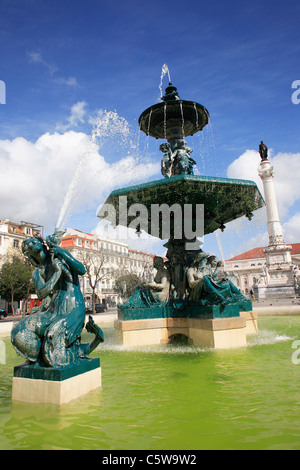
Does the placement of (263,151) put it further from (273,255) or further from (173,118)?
(173,118)

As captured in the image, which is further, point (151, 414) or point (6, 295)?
point (6, 295)

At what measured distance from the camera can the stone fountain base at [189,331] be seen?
6.75 meters

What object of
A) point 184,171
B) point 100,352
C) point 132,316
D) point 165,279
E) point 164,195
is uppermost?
point 184,171

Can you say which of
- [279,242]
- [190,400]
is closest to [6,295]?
[279,242]

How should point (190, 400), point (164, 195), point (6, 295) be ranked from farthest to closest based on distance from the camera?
point (6, 295), point (164, 195), point (190, 400)

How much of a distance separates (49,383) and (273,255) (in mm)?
42922

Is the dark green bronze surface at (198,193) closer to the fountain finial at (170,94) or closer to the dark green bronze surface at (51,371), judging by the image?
the fountain finial at (170,94)

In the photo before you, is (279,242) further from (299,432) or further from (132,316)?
(299,432)

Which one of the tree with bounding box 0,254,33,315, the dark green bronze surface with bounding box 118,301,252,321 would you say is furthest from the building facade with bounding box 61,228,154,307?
the dark green bronze surface with bounding box 118,301,252,321

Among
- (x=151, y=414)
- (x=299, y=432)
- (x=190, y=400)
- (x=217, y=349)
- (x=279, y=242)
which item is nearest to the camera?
(x=299, y=432)

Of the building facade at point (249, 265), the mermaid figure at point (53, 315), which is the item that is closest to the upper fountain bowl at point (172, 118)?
the mermaid figure at point (53, 315)

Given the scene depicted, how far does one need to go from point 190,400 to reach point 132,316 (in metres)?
4.62

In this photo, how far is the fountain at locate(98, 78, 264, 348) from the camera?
23.9ft

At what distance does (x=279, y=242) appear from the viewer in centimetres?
4431
